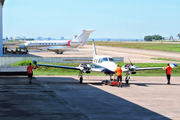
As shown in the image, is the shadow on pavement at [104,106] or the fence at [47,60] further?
the fence at [47,60]

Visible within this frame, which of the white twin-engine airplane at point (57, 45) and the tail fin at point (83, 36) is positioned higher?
the tail fin at point (83, 36)

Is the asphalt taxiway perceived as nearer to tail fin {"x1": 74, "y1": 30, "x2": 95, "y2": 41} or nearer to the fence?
the fence

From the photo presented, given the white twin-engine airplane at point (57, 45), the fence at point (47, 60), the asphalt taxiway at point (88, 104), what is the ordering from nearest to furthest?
the asphalt taxiway at point (88, 104) < the fence at point (47, 60) < the white twin-engine airplane at point (57, 45)

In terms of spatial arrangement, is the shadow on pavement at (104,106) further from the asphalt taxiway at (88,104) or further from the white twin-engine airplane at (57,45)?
the white twin-engine airplane at (57,45)

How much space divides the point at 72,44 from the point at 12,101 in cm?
6217

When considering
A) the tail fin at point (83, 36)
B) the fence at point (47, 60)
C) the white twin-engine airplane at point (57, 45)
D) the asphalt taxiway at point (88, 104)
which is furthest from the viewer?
the tail fin at point (83, 36)

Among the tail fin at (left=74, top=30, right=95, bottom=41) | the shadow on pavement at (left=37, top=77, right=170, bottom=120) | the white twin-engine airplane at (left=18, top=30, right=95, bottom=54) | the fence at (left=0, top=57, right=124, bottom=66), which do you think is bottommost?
the shadow on pavement at (left=37, top=77, right=170, bottom=120)

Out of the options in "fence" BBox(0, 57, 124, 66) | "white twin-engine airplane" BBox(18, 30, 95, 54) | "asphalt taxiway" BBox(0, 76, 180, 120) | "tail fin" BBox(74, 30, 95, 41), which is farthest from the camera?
"tail fin" BBox(74, 30, 95, 41)

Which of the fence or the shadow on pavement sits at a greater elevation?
the fence

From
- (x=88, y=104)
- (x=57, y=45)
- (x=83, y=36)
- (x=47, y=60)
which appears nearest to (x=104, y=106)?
(x=88, y=104)

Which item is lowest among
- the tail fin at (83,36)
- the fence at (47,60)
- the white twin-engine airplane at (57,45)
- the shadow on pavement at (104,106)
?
the shadow on pavement at (104,106)

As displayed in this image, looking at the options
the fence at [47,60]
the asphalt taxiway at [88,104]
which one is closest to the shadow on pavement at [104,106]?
the asphalt taxiway at [88,104]

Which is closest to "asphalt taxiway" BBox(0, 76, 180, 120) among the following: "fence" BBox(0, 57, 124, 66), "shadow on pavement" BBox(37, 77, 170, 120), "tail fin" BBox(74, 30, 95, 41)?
"shadow on pavement" BBox(37, 77, 170, 120)

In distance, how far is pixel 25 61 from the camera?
4453 cm
